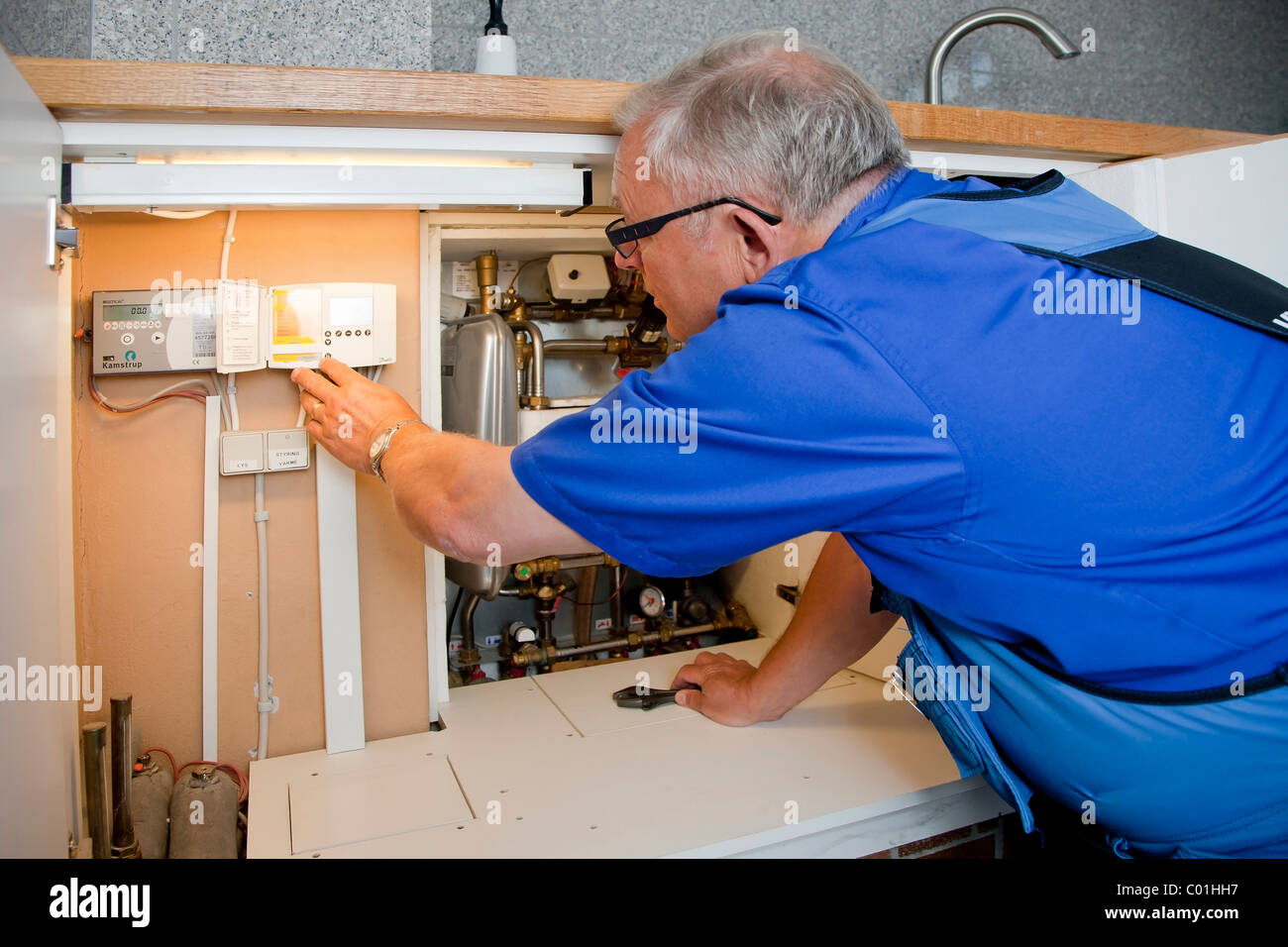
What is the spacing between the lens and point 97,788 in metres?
0.76

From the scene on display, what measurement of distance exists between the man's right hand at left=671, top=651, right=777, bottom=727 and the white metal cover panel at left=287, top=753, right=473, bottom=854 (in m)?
0.30

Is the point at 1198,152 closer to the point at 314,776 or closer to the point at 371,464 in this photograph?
the point at 371,464

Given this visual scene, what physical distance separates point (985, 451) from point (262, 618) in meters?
0.76

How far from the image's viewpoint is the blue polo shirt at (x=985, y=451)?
55 cm

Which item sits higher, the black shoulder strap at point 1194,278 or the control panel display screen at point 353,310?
the control panel display screen at point 353,310

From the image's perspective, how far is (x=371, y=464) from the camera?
0.84 metres

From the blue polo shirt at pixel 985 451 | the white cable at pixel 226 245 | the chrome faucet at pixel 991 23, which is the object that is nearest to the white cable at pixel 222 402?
the white cable at pixel 226 245

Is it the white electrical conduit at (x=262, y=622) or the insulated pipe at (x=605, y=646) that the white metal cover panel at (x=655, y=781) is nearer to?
the white electrical conduit at (x=262, y=622)

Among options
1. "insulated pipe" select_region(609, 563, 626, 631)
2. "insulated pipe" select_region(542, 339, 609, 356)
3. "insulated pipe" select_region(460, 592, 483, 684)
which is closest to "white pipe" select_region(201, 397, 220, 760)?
"insulated pipe" select_region(460, 592, 483, 684)

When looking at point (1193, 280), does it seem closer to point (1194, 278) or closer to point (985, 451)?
point (1194, 278)

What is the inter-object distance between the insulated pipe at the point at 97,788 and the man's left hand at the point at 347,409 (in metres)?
0.32

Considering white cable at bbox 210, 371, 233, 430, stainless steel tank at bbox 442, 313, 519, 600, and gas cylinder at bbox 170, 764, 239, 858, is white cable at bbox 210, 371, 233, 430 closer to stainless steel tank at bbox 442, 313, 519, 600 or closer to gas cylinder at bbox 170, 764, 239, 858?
stainless steel tank at bbox 442, 313, 519, 600

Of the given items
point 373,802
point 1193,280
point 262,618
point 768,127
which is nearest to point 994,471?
point 1193,280
